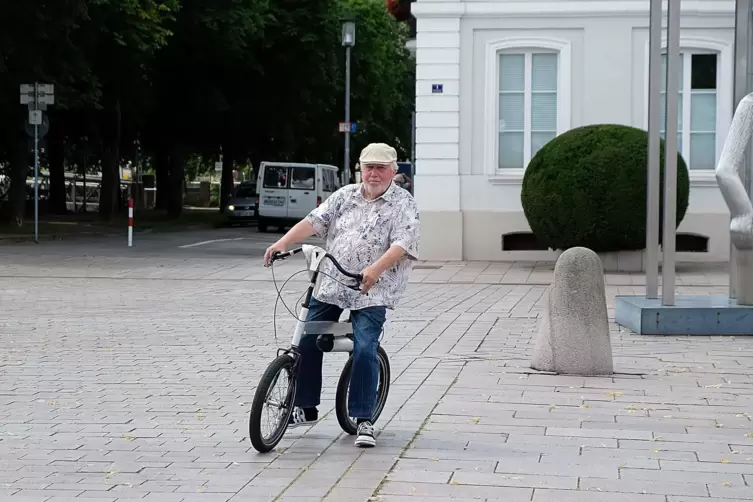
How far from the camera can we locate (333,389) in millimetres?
9000

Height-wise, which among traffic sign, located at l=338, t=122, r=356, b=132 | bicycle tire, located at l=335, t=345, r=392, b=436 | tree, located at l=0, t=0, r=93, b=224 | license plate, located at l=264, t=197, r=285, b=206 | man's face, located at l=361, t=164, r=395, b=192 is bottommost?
bicycle tire, located at l=335, t=345, r=392, b=436

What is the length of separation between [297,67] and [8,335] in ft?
101

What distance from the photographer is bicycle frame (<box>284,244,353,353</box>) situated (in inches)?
270

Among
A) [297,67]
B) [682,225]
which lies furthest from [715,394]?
[297,67]

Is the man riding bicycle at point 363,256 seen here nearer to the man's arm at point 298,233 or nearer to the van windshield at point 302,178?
the man's arm at point 298,233

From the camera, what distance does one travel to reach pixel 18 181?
34.1m

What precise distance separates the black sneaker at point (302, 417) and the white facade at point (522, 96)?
1615 cm

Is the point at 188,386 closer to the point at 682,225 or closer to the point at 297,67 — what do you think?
the point at 682,225

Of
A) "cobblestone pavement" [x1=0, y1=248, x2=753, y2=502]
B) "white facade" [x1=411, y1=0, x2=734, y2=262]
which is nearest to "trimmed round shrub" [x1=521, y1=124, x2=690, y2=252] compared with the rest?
"white facade" [x1=411, y1=0, x2=734, y2=262]

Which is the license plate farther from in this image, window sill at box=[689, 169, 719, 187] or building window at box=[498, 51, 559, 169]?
window sill at box=[689, 169, 719, 187]

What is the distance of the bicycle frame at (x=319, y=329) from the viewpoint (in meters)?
6.86

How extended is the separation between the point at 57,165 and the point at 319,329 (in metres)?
40.0

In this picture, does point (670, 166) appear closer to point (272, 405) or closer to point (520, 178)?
point (272, 405)

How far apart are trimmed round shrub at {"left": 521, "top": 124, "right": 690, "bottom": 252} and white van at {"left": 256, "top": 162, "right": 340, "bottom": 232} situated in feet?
61.5
